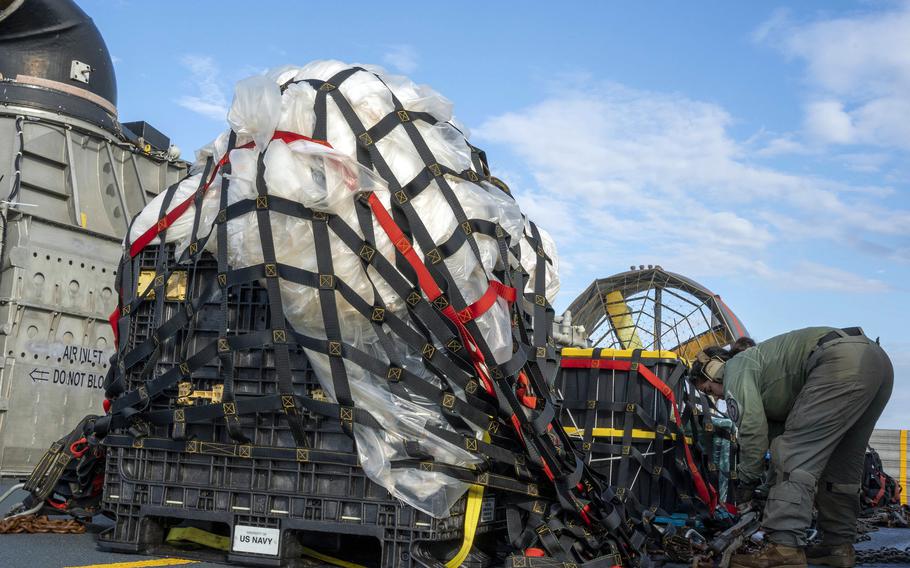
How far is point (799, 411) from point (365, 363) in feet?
8.92

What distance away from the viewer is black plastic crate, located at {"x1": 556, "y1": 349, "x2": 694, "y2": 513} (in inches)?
250

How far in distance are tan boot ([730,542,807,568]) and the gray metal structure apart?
805cm

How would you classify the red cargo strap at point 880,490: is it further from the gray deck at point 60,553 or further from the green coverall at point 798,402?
the gray deck at point 60,553

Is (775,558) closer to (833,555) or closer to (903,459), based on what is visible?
(833,555)

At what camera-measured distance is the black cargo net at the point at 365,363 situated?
13.3 feet

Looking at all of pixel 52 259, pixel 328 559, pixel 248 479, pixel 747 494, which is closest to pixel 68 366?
pixel 52 259

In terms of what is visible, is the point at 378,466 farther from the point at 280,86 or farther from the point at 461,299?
the point at 280,86

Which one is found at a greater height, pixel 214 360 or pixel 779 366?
pixel 779 366

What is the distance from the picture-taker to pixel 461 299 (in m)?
4.09

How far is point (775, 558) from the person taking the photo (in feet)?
15.3

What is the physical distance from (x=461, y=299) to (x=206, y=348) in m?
1.36

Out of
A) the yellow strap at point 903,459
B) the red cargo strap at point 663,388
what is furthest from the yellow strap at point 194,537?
Answer: the yellow strap at point 903,459

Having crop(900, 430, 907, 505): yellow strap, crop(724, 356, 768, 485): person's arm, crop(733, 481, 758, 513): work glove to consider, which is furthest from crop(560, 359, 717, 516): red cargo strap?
crop(900, 430, 907, 505): yellow strap

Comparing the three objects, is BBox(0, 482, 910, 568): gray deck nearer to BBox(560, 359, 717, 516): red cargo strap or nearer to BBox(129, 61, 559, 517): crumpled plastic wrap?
BBox(129, 61, 559, 517): crumpled plastic wrap
